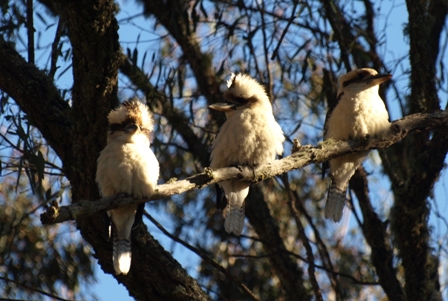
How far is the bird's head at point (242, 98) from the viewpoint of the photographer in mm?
4102

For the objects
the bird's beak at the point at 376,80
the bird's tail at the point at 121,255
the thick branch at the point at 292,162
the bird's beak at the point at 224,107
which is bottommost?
the bird's tail at the point at 121,255

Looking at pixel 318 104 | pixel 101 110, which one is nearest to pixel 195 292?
pixel 101 110

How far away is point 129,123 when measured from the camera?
361 centimetres

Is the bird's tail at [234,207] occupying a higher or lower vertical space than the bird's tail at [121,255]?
higher

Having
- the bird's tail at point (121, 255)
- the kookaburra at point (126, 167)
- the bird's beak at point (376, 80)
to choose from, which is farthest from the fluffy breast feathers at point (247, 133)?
the bird's tail at point (121, 255)

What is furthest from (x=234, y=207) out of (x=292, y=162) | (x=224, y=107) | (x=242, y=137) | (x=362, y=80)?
(x=362, y=80)

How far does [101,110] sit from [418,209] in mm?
2287

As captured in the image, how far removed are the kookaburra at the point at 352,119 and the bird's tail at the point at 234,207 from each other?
1.74ft

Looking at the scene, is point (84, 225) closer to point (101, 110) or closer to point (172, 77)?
point (101, 110)

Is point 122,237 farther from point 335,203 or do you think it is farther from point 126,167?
point 335,203

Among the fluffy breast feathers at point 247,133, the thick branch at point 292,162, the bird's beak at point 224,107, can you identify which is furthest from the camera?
the bird's beak at point 224,107

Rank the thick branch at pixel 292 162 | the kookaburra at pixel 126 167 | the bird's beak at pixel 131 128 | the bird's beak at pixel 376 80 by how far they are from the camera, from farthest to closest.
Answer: the bird's beak at pixel 376 80 < the bird's beak at pixel 131 128 < the kookaburra at pixel 126 167 < the thick branch at pixel 292 162

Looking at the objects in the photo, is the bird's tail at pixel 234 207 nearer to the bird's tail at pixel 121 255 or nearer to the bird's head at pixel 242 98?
the bird's head at pixel 242 98

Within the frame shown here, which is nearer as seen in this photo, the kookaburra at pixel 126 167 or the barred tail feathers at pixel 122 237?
the kookaburra at pixel 126 167
